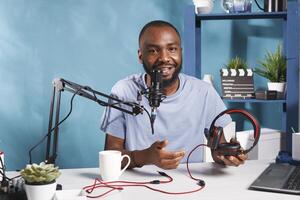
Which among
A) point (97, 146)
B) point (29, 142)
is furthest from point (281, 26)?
point (29, 142)

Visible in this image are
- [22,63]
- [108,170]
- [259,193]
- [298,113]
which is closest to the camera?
[259,193]

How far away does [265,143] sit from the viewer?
2.78 meters

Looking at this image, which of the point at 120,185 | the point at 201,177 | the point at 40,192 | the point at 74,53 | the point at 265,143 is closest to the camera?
the point at 40,192

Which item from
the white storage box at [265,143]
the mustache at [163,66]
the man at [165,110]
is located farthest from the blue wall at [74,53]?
the mustache at [163,66]

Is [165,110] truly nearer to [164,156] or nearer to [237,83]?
[164,156]

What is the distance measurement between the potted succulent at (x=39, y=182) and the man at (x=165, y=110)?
2.26ft

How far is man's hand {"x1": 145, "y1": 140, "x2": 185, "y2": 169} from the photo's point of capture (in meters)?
1.45

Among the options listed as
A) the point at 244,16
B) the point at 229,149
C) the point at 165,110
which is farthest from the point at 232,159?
the point at 244,16

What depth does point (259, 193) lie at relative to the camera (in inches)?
50.7

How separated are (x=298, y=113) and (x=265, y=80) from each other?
45cm

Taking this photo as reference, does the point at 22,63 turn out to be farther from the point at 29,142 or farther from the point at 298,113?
the point at 298,113

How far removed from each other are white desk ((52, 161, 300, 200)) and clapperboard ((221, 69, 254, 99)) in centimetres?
119

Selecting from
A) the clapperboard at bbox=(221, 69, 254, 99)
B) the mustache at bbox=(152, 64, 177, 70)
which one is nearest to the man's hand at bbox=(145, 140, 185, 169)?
the mustache at bbox=(152, 64, 177, 70)

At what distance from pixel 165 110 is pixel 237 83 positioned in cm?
102
